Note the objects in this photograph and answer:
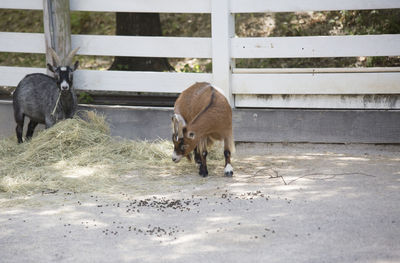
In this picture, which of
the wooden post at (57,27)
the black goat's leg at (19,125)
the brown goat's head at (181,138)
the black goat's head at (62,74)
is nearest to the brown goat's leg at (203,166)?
the brown goat's head at (181,138)

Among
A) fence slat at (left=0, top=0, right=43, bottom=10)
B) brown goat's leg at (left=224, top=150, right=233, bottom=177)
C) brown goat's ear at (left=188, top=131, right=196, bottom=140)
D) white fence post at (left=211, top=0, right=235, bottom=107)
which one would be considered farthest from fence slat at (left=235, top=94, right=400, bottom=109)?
fence slat at (left=0, top=0, right=43, bottom=10)

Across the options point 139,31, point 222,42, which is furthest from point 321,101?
point 139,31

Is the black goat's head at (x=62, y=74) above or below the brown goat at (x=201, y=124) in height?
above

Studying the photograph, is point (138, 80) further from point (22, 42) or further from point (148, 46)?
point (22, 42)

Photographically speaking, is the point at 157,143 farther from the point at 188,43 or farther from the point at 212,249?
the point at 212,249

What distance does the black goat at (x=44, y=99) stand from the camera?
25.6ft

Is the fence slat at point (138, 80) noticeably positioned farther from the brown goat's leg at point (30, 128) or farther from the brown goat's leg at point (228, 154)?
the brown goat's leg at point (228, 154)

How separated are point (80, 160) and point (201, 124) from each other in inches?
63.9

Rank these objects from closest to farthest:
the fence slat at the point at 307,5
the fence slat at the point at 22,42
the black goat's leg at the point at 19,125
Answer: the fence slat at the point at 307,5, the black goat's leg at the point at 19,125, the fence slat at the point at 22,42

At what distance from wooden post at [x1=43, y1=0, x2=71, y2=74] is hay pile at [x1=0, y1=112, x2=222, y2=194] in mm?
933

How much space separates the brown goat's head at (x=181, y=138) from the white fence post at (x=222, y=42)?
161 centimetres

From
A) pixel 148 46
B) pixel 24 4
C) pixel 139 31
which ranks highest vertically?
pixel 24 4

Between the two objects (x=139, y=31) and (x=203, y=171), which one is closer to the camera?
(x=203, y=171)

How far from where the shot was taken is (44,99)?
26.0 feet
